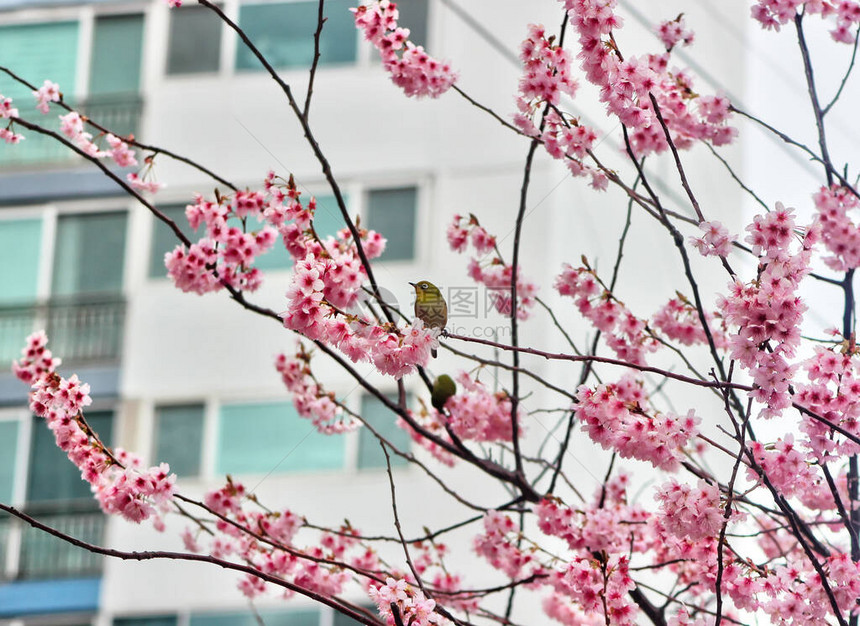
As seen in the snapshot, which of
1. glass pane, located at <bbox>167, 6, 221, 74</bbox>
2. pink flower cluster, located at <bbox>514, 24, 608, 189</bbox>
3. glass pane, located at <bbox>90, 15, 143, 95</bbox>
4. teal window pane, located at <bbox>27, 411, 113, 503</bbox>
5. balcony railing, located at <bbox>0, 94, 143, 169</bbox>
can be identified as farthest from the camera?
glass pane, located at <bbox>90, 15, 143, 95</bbox>

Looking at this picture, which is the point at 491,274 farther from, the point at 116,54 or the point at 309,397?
the point at 116,54

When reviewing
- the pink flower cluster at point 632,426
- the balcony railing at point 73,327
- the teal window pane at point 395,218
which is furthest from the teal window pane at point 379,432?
A: the pink flower cluster at point 632,426

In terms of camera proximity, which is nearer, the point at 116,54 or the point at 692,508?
the point at 692,508

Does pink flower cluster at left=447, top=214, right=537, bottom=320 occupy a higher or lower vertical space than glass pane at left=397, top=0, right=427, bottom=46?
lower

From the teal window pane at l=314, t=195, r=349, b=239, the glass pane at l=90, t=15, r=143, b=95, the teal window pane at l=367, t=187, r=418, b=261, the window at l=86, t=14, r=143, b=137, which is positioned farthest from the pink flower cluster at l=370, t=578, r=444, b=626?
the glass pane at l=90, t=15, r=143, b=95

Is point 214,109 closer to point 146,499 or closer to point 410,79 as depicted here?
point 410,79

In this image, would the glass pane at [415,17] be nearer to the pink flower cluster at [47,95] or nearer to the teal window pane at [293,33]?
the teal window pane at [293,33]

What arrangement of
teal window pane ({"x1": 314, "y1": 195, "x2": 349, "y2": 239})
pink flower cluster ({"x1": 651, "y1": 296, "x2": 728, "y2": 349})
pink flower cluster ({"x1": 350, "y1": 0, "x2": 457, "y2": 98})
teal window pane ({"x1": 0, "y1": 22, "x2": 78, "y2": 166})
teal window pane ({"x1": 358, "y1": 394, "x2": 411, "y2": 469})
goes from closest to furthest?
pink flower cluster ({"x1": 350, "y1": 0, "x2": 457, "y2": 98})
pink flower cluster ({"x1": 651, "y1": 296, "x2": 728, "y2": 349})
teal window pane ({"x1": 314, "y1": 195, "x2": 349, "y2": 239})
teal window pane ({"x1": 358, "y1": 394, "x2": 411, "y2": 469})
teal window pane ({"x1": 0, "y1": 22, "x2": 78, "y2": 166})

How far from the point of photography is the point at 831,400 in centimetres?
215

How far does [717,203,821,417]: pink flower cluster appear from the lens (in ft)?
5.94

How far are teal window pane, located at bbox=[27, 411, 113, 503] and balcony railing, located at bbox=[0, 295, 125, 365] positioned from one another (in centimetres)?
50

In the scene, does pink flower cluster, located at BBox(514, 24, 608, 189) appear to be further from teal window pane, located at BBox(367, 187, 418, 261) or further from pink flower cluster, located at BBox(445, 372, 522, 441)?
teal window pane, located at BBox(367, 187, 418, 261)

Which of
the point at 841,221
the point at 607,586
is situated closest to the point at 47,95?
the point at 607,586

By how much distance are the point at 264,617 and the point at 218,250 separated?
12.5ft
